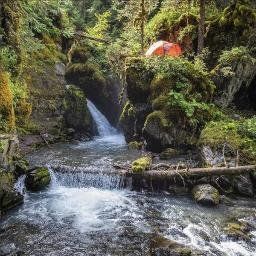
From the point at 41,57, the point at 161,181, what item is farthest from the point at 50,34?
the point at 161,181

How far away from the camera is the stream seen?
28.4ft

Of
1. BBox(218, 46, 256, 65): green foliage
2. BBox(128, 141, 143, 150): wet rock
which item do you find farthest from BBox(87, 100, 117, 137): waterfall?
BBox(218, 46, 256, 65): green foliage

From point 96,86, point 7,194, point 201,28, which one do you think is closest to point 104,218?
point 7,194

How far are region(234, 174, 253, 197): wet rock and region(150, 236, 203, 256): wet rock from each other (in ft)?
13.4

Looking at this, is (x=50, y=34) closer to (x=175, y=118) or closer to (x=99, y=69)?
(x=99, y=69)

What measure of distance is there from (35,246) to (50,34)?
1551cm

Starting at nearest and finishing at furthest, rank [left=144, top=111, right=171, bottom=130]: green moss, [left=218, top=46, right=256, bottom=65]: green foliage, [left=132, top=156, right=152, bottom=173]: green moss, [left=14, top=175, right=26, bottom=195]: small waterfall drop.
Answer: [left=14, top=175, right=26, bottom=195]: small waterfall drop
[left=132, top=156, right=152, bottom=173]: green moss
[left=144, top=111, right=171, bottom=130]: green moss
[left=218, top=46, right=256, bottom=65]: green foliage

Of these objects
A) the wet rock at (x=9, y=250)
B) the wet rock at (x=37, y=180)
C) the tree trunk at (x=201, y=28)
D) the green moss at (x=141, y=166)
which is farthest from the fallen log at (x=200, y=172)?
the tree trunk at (x=201, y=28)

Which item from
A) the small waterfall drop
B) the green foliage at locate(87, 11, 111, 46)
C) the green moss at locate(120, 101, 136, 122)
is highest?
the green foliage at locate(87, 11, 111, 46)

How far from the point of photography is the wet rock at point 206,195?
11.1 metres

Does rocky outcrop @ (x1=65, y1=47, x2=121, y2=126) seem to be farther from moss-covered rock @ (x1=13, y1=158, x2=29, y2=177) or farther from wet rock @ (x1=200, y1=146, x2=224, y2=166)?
moss-covered rock @ (x1=13, y1=158, x2=29, y2=177)

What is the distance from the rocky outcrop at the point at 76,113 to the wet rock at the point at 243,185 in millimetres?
9635

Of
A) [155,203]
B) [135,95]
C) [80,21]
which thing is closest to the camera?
[155,203]

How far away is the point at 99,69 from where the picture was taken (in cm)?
2409
